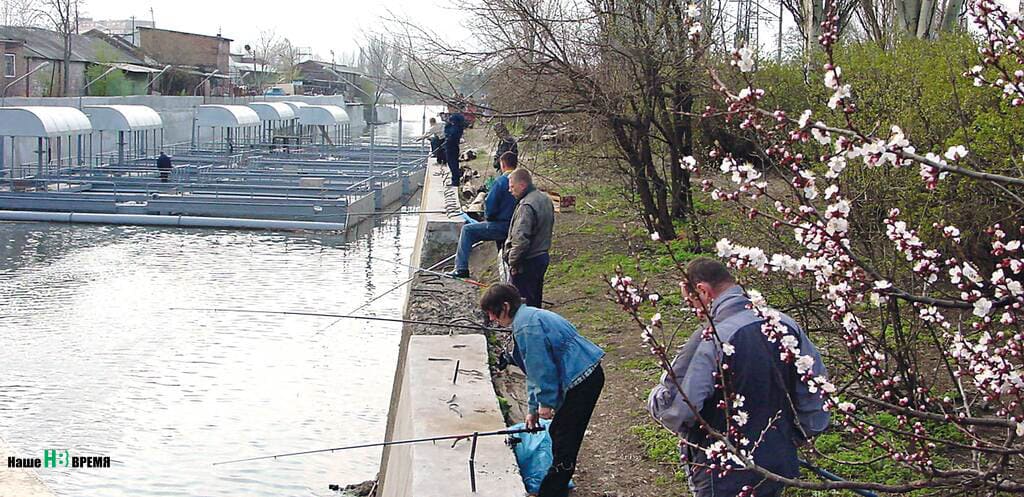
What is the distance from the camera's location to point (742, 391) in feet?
16.9

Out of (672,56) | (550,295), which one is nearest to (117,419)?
(550,295)

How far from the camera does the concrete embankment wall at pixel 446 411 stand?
6488mm

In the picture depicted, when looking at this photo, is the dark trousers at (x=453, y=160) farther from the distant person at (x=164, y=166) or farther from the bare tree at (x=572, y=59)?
the distant person at (x=164, y=166)

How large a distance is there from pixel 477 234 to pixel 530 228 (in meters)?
2.82

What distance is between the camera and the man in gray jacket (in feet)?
35.6

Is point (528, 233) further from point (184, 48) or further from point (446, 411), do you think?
point (184, 48)

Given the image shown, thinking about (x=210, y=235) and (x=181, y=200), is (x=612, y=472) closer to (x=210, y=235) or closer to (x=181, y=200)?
(x=210, y=235)

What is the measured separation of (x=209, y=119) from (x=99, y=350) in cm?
3354

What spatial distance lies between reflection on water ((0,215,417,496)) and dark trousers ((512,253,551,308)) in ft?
8.59

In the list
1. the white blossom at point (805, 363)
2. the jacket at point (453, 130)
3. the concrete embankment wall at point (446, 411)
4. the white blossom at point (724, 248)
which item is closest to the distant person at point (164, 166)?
the jacket at point (453, 130)

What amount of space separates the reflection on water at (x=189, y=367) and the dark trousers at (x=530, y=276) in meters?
2.62

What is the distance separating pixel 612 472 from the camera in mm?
8062

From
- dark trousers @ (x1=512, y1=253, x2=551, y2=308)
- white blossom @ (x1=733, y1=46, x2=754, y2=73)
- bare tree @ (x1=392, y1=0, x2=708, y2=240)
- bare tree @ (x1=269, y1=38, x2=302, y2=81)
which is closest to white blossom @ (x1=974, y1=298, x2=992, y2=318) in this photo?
white blossom @ (x1=733, y1=46, x2=754, y2=73)

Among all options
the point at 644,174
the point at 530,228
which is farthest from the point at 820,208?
the point at 644,174
